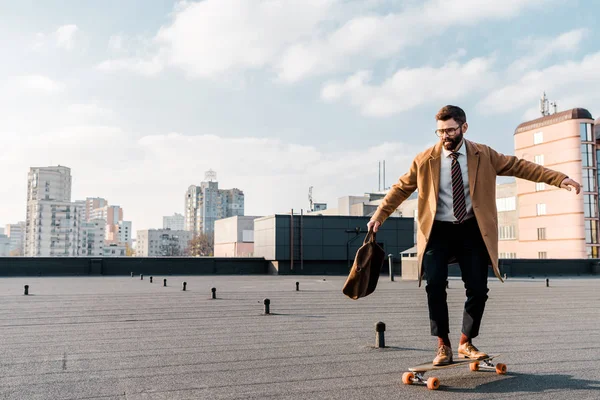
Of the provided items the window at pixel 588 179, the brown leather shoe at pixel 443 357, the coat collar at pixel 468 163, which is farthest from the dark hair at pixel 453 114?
the window at pixel 588 179

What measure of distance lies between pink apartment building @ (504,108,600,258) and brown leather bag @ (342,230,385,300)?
5479 centimetres

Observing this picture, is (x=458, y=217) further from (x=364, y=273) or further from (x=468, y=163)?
(x=364, y=273)

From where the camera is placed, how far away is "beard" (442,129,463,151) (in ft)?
15.9

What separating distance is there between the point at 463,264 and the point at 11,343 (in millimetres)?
5018

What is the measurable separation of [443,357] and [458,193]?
1334 millimetres

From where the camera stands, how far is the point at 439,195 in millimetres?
4848

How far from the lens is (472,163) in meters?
4.83

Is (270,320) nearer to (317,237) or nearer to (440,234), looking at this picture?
(440,234)

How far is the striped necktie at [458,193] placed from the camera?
473 cm

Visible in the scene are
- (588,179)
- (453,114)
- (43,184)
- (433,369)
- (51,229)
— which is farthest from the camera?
(43,184)

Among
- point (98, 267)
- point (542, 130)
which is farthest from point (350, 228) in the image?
point (542, 130)

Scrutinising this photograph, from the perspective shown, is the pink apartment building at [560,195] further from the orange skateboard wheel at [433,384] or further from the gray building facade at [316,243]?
the orange skateboard wheel at [433,384]

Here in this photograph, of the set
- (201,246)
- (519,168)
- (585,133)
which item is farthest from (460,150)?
(201,246)

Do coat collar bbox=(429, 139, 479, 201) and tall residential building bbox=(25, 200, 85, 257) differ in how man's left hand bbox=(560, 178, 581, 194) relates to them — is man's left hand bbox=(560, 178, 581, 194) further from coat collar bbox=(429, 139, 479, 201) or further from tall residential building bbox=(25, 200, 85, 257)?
tall residential building bbox=(25, 200, 85, 257)
